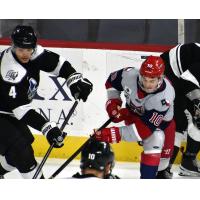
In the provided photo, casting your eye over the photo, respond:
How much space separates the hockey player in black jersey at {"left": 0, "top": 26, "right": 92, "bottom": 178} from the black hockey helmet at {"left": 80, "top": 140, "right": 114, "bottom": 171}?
1.13 feet

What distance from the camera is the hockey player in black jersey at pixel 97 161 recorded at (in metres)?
2.68

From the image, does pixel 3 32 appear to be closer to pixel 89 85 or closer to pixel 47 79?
pixel 47 79

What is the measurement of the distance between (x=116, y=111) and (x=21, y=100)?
1.81 ft

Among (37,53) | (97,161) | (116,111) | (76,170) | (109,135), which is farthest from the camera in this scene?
(76,170)

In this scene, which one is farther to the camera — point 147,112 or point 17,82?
point 147,112

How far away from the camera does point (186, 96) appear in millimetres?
3764

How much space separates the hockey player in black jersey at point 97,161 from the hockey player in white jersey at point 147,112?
0.39 metres

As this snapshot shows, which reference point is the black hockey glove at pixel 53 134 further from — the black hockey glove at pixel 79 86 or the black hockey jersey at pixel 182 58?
the black hockey jersey at pixel 182 58

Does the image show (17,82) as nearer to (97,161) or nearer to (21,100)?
(21,100)

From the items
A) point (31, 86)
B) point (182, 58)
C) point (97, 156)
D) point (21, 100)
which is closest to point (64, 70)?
point (31, 86)

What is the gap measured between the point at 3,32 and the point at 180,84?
133 cm

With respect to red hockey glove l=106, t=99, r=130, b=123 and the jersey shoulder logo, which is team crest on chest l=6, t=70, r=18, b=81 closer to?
red hockey glove l=106, t=99, r=130, b=123

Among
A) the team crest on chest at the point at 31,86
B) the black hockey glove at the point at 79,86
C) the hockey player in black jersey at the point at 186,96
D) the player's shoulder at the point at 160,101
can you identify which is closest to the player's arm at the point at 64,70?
the black hockey glove at the point at 79,86
